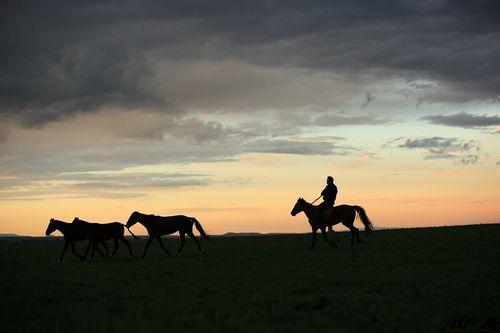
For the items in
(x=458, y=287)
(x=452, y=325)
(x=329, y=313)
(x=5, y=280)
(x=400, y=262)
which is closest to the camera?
(x=452, y=325)

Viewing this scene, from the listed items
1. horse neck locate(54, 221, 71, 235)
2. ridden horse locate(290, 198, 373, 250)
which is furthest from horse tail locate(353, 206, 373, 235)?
horse neck locate(54, 221, 71, 235)

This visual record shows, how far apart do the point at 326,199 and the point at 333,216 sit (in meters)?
0.82

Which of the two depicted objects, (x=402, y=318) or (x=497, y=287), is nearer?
(x=402, y=318)

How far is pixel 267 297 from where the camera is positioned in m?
11.9

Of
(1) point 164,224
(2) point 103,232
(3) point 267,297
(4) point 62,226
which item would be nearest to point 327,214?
(1) point 164,224

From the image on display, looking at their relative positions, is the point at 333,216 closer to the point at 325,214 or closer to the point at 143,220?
the point at 325,214

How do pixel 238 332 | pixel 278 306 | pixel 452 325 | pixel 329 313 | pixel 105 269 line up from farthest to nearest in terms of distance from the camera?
pixel 105 269
pixel 278 306
pixel 329 313
pixel 452 325
pixel 238 332

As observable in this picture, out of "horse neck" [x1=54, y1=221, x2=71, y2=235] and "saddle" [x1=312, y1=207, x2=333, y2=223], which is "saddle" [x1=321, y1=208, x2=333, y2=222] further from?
"horse neck" [x1=54, y1=221, x2=71, y2=235]

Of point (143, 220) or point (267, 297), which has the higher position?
point (143, 220)

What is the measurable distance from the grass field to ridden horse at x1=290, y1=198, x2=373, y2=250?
6590mm

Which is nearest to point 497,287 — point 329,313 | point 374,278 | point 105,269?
point 374,278

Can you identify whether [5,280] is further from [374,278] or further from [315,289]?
[374,278]

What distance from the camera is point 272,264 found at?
19484 millimetres

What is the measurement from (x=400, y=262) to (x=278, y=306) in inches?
344
